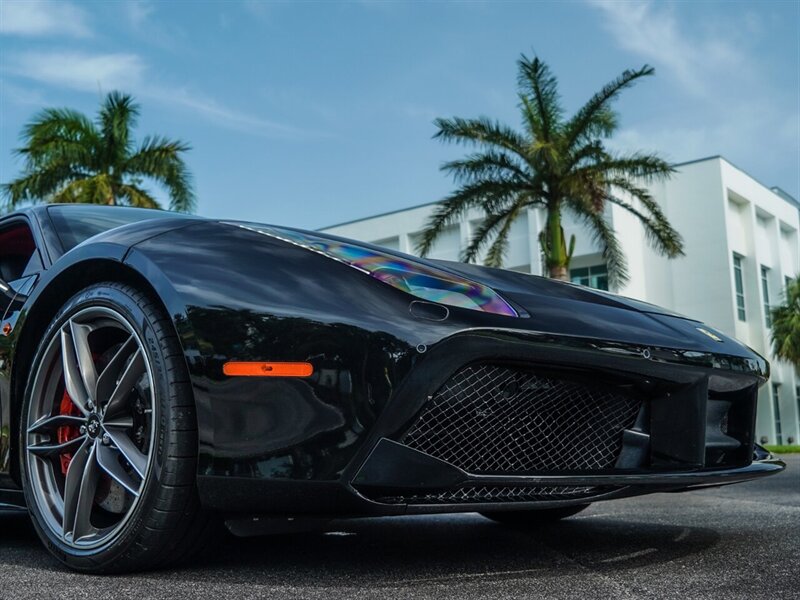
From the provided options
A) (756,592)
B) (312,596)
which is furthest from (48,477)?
(756,592)

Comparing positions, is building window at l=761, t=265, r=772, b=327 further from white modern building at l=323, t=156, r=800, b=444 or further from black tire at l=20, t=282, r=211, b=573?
black tire at l=20, t=282, r=211, b=573

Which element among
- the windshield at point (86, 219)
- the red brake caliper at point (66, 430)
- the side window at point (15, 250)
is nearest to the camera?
the red brake caliper at point (66, 430)

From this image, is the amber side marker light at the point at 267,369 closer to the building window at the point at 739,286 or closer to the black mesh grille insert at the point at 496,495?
the black mesh grille insert at the point at 496,495

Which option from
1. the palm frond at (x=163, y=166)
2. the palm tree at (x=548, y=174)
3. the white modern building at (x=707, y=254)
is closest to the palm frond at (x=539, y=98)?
the palm tree at (x=548, y=174)

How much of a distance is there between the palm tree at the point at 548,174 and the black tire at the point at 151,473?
17078mm

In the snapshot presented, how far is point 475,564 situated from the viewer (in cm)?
250

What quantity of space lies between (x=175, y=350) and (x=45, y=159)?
18.8 metres

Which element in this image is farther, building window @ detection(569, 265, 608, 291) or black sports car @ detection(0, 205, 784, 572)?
building window @ detection(569, 265, 608, 291)

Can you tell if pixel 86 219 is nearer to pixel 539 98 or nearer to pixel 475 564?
pixel 475 564

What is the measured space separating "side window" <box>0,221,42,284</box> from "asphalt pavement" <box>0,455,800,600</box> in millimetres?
1009

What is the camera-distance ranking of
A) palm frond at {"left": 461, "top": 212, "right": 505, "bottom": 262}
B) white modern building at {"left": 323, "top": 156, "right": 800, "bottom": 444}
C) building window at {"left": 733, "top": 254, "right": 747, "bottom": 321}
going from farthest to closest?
building window at {"left": 733, "top": 254, "right": 747, "bottom": 321} → white modern building at {"left": 323, "top": 156, "right": 800, "bottom": 444} → palm frond at {"left": 461, "top": 212, "right": 505, "bottom": 262}

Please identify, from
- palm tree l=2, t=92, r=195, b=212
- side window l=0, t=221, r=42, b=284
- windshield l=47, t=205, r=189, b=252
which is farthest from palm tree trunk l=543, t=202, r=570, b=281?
side window l=0, t=221, r=42, b=284

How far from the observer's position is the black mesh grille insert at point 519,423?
221 cm

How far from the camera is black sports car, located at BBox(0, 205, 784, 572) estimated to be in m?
2.15
